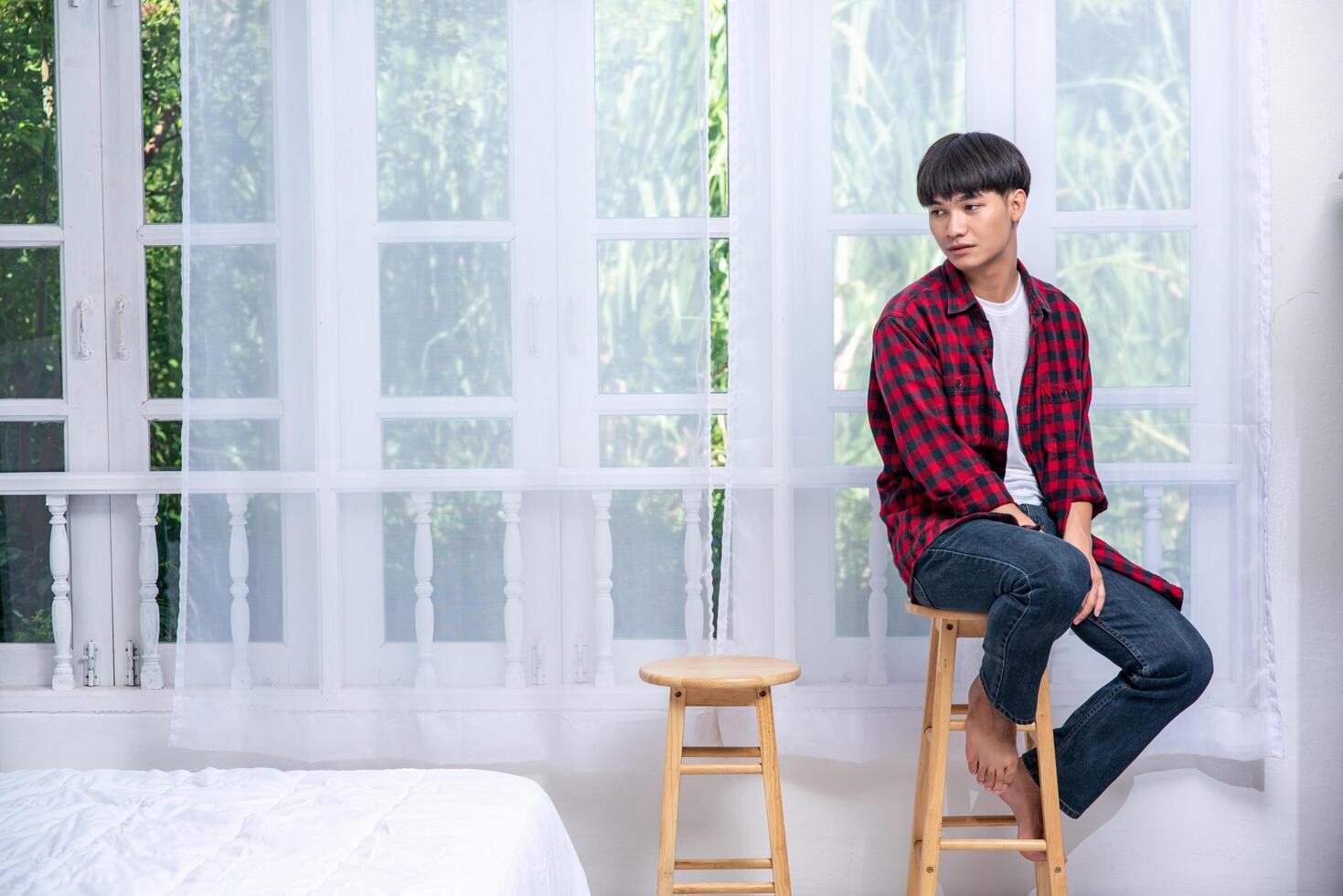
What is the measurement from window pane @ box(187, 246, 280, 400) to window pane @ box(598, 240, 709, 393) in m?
0.76

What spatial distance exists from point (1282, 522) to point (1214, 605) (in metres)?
0.27

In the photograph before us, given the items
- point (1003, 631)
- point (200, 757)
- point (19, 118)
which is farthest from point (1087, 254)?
point (19, 118)

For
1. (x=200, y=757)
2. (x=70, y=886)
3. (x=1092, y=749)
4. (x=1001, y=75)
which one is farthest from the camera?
(x=200, y=757)

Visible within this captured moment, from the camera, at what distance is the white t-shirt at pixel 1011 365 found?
7.07ft

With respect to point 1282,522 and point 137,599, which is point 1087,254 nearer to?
point 1282,522

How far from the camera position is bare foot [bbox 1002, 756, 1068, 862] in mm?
1995

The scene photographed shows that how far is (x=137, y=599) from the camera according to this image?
2.66m

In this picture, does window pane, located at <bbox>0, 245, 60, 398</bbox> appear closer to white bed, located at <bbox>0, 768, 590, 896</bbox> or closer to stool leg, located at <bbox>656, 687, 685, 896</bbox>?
white bed, located at <bbox>0, 768, 590, 896</bbox>

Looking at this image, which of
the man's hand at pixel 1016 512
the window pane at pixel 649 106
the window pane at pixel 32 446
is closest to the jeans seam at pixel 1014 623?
the man's hand at pixel 1016 512

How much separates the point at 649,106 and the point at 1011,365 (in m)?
0.96

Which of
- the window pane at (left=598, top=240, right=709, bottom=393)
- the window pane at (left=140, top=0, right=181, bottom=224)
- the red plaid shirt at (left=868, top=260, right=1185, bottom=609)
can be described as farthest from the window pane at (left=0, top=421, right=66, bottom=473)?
the red plaid shirt at (left=868, top=260, right=1185, bottom=609)

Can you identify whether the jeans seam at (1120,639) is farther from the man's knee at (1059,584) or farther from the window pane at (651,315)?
the window pane at (651,315)

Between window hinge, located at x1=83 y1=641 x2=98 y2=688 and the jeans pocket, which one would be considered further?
window hinge, located at x1=83 y1=641 x2=98 y2=688

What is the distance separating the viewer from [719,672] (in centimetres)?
208
